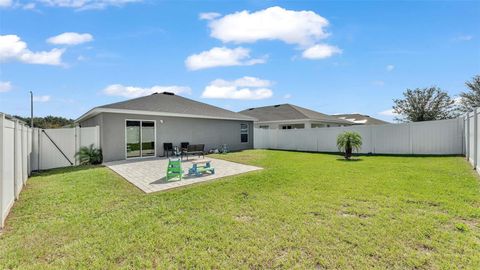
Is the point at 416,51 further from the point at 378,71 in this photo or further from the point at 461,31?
the point at 378,71

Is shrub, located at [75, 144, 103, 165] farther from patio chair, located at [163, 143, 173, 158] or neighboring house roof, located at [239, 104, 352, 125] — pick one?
neighboring house roof, located at [239, 104, 352, 125]

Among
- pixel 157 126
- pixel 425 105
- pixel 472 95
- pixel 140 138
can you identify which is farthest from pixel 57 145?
pixel 425 105

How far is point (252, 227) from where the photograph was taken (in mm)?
3791

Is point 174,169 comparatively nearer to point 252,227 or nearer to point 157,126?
point 252,227

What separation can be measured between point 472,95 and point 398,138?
47.4ft

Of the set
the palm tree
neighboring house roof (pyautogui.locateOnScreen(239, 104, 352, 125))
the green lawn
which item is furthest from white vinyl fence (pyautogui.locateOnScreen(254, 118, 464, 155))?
the green lawn

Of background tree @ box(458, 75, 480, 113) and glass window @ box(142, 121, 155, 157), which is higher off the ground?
background tree @ box(458, 75, 480, 113)

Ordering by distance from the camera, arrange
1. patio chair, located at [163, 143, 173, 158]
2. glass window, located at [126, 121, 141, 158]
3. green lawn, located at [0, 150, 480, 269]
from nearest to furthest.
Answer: green lawn, located at [0, 150, 480, 269] < glass window, located at [126, 121, 141, 158] < patio chair, located at [163, 143, 173, 158]

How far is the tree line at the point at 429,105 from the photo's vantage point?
23394 millimetres

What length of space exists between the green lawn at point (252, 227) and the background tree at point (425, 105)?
24.7m

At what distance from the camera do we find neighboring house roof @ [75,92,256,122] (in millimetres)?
12758

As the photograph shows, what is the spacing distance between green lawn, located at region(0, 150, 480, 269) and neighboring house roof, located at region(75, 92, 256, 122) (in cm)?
694

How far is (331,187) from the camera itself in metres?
6.27

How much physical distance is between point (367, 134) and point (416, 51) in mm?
5444
